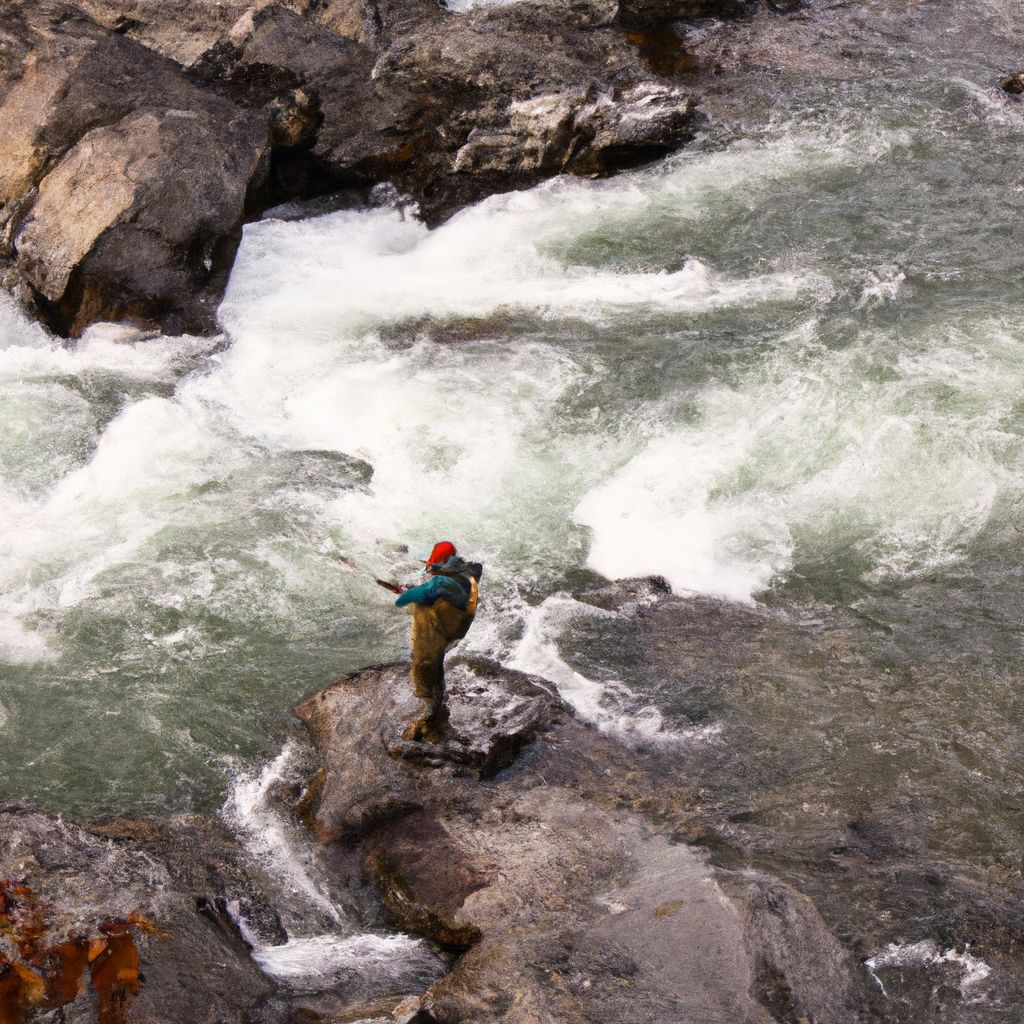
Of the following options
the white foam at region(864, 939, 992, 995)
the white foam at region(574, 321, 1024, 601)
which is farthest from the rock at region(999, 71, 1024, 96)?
the white foam at region(864, 939, 992, 995)

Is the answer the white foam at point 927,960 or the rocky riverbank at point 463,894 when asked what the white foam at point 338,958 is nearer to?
the rocky riverbank at point 463,894

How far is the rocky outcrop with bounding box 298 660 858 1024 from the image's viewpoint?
5.11m

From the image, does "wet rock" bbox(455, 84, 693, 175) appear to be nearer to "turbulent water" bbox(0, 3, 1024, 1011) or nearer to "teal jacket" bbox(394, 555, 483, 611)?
"turbulent water" bbox(0, 3, 1024, 1011)

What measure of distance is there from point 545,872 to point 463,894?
1.34 feet

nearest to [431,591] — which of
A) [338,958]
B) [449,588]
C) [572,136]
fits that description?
[449,588]

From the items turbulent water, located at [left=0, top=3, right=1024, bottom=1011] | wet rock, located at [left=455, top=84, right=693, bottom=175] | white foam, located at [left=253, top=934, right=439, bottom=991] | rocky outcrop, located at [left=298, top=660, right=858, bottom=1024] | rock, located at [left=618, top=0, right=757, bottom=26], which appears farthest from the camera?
rock, located at [left=618, top=0, right=757, bottom=26]

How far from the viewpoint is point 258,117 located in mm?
12719

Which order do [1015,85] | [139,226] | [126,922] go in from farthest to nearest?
[1015,85] < [139,226] < [126,922]

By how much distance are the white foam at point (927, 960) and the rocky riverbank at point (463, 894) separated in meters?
0.18

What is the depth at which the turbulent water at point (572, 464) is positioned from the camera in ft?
24.0

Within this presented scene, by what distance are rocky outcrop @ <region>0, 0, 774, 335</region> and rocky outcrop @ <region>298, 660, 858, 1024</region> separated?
584cm

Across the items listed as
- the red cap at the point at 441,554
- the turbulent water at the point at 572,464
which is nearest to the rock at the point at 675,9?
the turbulent water at the point at 572,464

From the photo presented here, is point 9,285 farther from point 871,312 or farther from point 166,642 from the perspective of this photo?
point 871,312

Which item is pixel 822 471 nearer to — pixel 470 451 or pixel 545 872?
pixel 470 451
